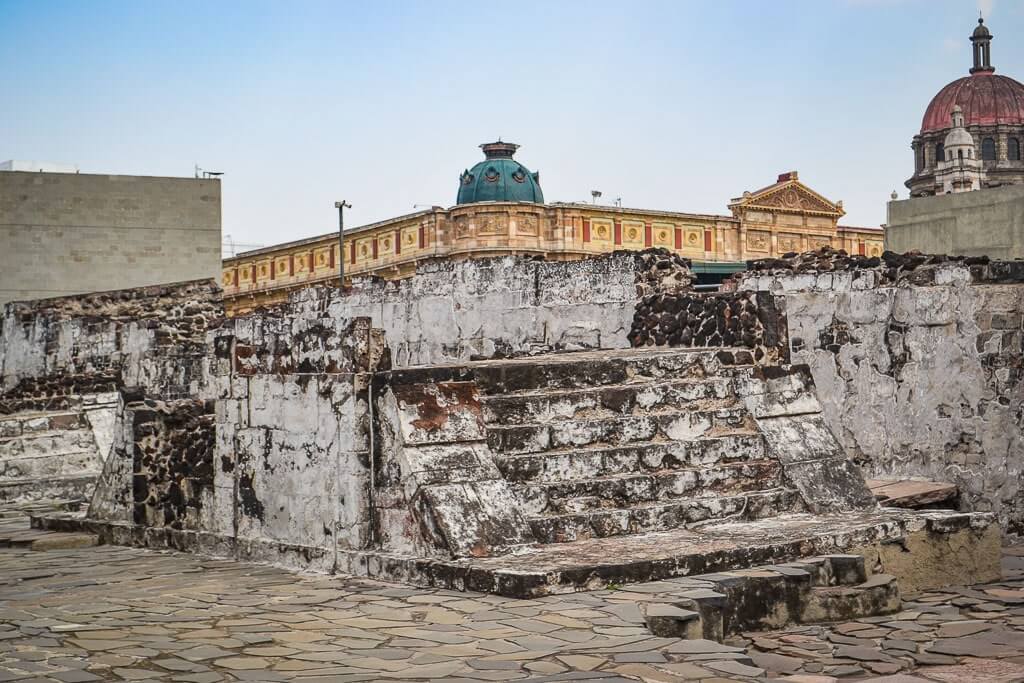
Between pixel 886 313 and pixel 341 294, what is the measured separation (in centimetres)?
675

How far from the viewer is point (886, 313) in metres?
9.83

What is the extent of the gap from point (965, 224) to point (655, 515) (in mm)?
16725

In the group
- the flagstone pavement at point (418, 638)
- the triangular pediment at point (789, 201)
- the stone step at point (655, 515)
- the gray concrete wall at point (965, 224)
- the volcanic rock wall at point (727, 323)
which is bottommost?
the flagstone pavement at point (418, 638)

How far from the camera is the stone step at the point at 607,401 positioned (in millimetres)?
7340

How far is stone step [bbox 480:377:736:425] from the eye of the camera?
7340 millimetres

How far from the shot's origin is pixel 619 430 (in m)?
7.47

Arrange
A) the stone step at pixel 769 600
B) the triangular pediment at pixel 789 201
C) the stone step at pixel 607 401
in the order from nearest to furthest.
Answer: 1. the stone step at pixel 769 600
2. the stone step at pixel 607 401
3. the triangular pediment at pixel 789 201

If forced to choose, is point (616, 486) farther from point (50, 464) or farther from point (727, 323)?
point (50, 464)

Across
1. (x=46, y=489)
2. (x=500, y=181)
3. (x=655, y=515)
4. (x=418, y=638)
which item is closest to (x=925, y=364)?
(x=655, y=515)

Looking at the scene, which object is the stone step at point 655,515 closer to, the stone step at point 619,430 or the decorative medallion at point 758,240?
the stone step at point 619,430

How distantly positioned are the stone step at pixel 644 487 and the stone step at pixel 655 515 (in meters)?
0.06

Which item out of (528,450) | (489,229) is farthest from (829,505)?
(489,229)

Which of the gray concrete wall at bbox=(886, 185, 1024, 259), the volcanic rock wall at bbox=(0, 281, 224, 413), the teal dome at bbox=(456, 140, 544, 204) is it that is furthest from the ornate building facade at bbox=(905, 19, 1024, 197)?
the volcanic rock wall at bbox=(0, 281, 224, 413)

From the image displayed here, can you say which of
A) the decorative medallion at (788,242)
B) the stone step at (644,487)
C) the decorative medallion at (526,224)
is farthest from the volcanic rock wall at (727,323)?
the decorative medallion at (788,242)
